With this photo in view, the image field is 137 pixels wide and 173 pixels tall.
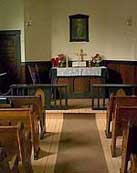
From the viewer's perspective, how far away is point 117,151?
16.3 ft

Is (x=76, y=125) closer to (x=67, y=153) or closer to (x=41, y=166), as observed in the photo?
(x=67, y=153)

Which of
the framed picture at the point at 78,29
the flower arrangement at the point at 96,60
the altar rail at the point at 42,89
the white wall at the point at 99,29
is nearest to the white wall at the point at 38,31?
the white wall at the point at 99,29

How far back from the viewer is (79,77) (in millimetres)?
9711

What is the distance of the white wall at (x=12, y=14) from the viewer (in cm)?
966

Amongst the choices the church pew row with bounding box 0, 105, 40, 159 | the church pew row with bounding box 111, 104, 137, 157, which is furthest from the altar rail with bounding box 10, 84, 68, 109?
the church pew row with bounding box 111, 104, 137, 157

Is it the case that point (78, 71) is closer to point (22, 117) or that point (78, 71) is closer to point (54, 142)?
point (54, 142)

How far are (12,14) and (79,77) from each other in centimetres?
251

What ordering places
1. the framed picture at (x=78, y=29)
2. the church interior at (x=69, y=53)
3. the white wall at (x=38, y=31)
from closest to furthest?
the church interior at (x=69, y=53) < the white wall at (x=38, y=31) < the framed picture at (x=78, y=29)

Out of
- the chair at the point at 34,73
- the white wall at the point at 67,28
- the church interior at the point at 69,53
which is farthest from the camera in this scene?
the white wall at the point at 67,28

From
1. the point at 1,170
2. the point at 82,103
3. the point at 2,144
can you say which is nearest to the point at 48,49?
the point at 82,103

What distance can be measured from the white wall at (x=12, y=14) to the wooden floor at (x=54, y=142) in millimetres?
2989

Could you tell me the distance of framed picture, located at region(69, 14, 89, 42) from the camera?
34.0 ft

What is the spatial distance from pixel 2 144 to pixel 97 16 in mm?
7417

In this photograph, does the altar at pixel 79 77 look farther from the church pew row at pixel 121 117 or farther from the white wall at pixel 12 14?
the church pew row at pixel 121 117
